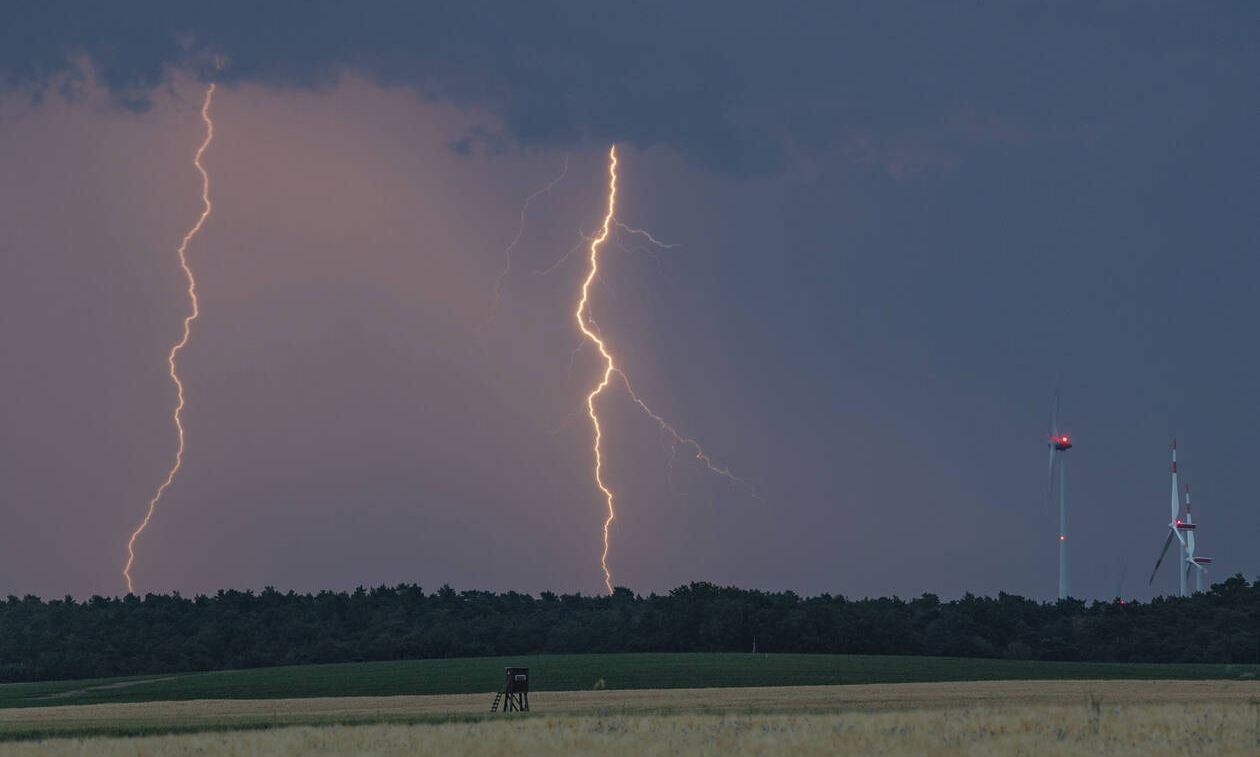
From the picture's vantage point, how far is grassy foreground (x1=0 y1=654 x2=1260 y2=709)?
79688 mm

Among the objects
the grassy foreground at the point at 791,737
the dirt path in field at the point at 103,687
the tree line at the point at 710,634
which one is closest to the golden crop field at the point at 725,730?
the grassy foreground at the point at 791,737

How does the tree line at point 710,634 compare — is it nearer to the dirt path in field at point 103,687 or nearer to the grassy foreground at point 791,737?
the dirt path in field at point 103,687

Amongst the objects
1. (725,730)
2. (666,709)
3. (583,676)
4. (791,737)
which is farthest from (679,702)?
(583,676)

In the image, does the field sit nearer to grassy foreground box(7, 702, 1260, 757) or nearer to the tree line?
grassy foreground box(7, 702, 1260, 757)

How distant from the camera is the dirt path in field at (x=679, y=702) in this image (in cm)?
5081

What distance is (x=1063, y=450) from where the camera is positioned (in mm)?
134125

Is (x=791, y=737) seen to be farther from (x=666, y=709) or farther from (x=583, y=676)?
(x=583, y=676)

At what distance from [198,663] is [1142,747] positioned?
109464mm

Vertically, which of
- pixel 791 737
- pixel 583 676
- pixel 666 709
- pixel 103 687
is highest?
pixel 583 676

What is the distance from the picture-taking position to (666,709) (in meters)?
50.7

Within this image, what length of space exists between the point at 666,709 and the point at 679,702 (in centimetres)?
649

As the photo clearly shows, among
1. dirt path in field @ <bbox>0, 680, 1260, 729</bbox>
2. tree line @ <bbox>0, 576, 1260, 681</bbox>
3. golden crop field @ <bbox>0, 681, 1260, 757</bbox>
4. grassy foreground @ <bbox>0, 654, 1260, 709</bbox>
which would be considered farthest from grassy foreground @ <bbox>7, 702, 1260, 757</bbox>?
tree line @ <bbox>0, 576, 1260, 681</bbox>

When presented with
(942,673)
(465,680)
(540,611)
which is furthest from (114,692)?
(540,611)

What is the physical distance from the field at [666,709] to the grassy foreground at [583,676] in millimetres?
208
